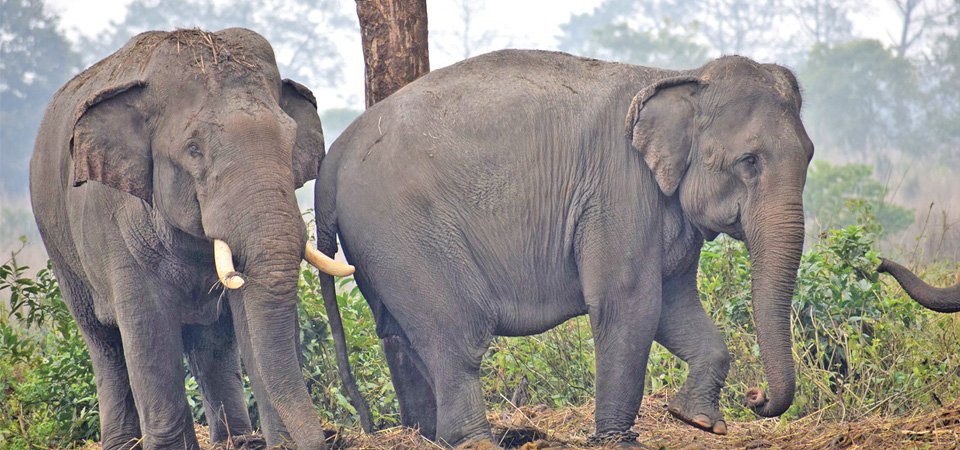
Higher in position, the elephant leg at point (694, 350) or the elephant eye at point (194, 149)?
the elephant eye at point (194, 149)

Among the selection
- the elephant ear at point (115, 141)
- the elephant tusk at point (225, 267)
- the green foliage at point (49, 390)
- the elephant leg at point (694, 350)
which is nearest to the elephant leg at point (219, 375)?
the green foliage at point (49, 390)

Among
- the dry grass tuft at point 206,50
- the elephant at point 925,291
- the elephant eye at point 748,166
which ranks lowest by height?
the elephant at point 925,291

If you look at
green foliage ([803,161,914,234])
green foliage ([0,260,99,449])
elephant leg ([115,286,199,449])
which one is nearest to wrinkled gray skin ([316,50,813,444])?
elephant leg ([115,286,199,449])

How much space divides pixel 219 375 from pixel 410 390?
41.8 inches

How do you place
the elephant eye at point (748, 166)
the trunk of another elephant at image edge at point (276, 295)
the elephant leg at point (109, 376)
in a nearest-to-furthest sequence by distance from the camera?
the trunk of another elephant at image edge at point (276, 295) → the elephant eye at point (748, 166) → the elephant leg at point (109, 376)

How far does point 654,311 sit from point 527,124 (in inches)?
45.6

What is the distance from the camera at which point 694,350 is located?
6.65m

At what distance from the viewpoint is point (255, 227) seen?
18.5 ft

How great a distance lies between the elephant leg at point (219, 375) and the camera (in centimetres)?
704

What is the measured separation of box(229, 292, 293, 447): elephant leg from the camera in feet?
20.4

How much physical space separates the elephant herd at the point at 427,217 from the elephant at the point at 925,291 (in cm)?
1

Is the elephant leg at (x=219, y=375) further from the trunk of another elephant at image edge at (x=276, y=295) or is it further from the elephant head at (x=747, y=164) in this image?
the elephant head at (x=747, y=164)

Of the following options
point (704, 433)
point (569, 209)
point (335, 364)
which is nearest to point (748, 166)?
point (569, 209)

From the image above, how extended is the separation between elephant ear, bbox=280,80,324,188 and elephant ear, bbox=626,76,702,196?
1.58 meters
